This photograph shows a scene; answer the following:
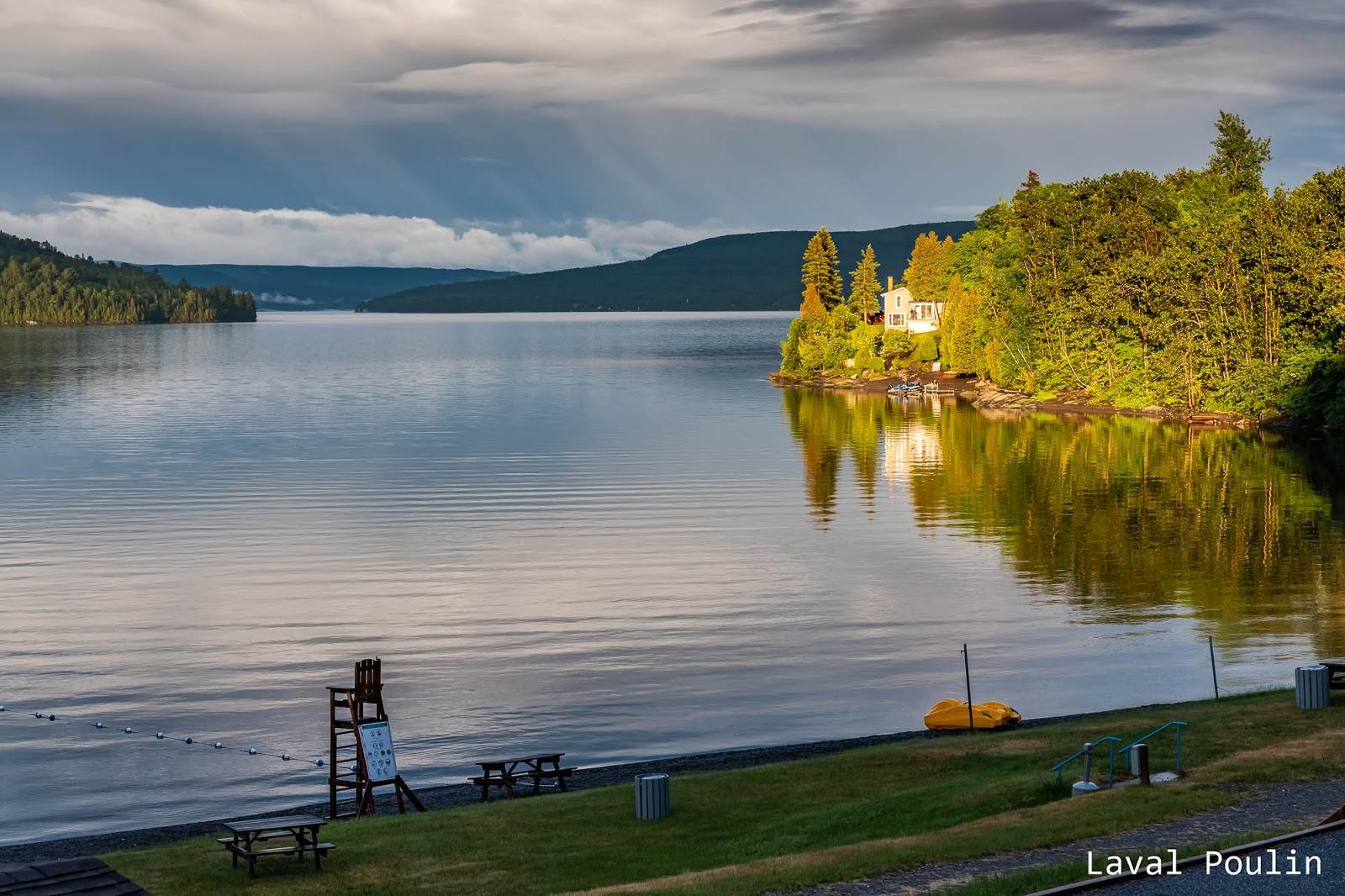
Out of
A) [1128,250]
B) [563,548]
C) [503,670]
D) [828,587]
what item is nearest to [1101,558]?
[828,587]

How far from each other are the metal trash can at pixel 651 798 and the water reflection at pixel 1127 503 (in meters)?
25.0

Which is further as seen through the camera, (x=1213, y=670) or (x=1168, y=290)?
(x=1168, y=290)

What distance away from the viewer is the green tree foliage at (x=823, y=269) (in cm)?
18650

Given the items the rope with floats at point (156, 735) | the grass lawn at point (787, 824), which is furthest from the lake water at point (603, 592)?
the grass lawn at point (787, 824)

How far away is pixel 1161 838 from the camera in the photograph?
812 inches

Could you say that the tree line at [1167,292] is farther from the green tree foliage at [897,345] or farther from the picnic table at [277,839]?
the picnic table at [277,839]

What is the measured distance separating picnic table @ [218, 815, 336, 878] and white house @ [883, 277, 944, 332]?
164m

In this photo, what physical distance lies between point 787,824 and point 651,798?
2431 mm

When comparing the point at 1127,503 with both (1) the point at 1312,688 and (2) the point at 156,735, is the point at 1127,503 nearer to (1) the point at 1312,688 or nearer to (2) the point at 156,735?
(1) the point at 1312,688

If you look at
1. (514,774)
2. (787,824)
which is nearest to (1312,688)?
(787,824)

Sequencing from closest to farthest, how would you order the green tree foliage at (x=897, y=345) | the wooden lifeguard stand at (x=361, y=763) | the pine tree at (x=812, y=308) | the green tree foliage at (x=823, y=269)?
1. the wooden lifeguard stand at (x=361, y=763)
2. the green tree foliage at (x=897, y=345)
3. the pine tree at (x=812, y=308)
4. the green tree foliage at (x=823, y=269)

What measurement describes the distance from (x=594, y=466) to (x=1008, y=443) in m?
30.9

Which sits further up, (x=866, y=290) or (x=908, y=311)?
(x=866, y=290)

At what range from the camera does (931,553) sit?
206 feet
